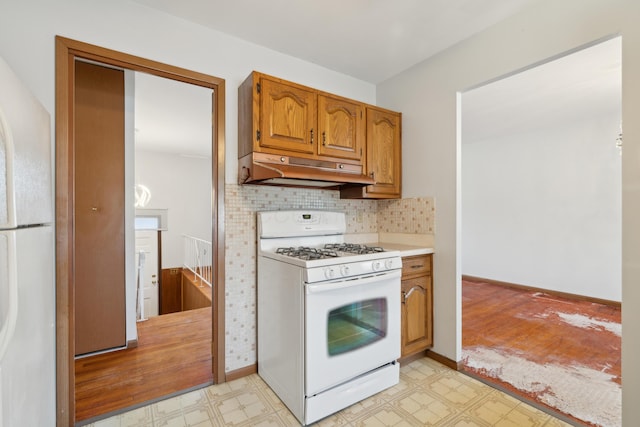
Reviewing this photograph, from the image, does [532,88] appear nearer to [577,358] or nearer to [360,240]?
[360,240]

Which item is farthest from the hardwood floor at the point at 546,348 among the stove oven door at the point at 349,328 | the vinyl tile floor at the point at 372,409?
the stove oven door at the point at 349,328

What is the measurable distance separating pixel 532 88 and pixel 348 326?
297 cm

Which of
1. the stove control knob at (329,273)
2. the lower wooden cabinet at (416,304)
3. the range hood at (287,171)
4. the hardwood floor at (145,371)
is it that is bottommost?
the hardwood floor at (145,371)

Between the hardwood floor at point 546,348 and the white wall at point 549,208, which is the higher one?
the white wall at point 549,208

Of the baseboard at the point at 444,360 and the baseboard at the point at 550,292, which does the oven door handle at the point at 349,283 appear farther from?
the baseboard at the point at 550,292

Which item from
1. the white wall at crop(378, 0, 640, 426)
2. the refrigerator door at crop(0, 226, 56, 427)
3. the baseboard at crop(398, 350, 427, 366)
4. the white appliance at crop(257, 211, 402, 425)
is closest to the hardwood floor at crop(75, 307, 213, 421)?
the refrigerator door at crop(0, 226, 56, 427)

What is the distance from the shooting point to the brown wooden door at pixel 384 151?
2.46 meters

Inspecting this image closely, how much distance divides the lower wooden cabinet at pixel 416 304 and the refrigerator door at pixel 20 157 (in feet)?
6.79

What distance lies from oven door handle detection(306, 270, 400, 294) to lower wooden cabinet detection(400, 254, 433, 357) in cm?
28

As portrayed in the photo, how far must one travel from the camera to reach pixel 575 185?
3.99 m

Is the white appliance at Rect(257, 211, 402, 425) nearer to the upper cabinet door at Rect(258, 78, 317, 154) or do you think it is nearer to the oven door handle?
the oven door handle

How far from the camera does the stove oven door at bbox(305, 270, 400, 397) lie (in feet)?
5.37

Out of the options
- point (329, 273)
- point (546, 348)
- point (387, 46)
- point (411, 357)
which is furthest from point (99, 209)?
Answer: point (546, 348)

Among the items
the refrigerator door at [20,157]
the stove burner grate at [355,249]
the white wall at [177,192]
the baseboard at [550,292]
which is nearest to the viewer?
the refrigerator door at [20,157]
